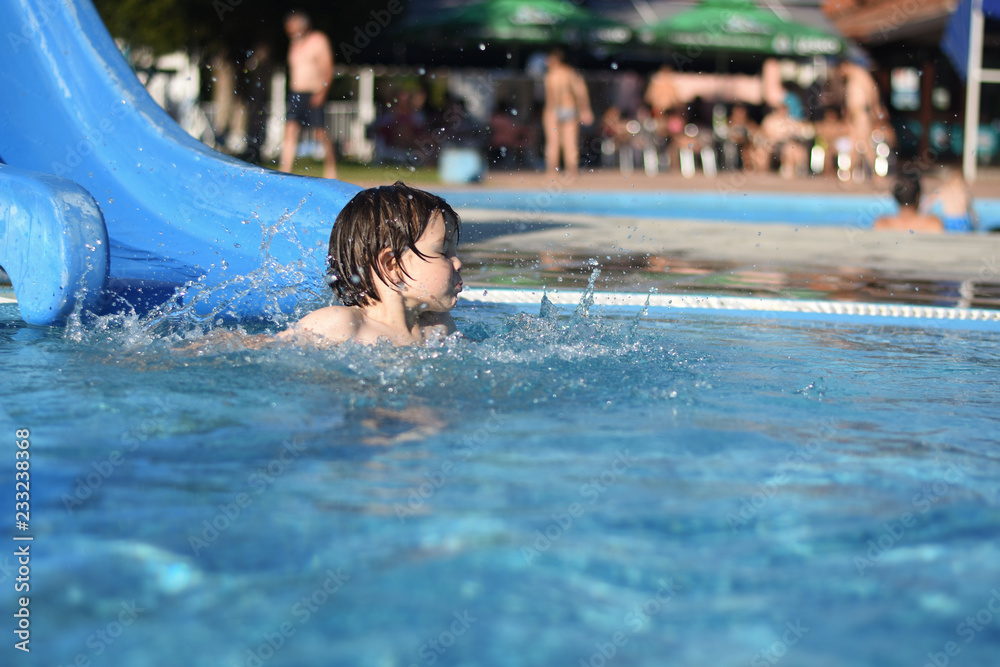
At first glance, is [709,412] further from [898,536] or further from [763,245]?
[763,245]

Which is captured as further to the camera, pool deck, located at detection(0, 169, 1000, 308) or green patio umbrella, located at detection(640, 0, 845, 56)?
green patio umbrella, located at detection(640, 0, 845, 56)

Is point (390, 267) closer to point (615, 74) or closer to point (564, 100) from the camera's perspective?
point (564, 100)

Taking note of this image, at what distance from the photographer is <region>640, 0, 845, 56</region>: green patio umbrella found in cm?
1581

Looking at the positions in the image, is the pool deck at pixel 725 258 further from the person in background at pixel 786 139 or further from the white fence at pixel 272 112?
the white fence at pixel 272 112

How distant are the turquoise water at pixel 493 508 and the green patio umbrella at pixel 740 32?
13.7 m

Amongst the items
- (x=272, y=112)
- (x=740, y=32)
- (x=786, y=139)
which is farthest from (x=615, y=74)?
(x=272, y=112)

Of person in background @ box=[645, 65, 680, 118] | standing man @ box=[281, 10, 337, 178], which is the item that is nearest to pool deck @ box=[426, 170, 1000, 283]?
standing man @ box=[281, 10, 337, 178]

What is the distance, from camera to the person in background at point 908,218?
805 centimetres

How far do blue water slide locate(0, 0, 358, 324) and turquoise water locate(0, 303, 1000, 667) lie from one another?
0.34 m

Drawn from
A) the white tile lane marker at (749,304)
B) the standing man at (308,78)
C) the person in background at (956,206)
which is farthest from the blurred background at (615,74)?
the white tile lane marker at (749,304)

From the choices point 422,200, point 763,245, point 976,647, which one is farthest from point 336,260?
point 763,245

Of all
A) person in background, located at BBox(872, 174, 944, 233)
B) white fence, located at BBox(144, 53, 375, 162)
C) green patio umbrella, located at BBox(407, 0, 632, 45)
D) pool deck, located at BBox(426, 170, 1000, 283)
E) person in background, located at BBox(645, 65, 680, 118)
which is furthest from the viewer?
white fence, located at BBox(144, 53, 375, 162)

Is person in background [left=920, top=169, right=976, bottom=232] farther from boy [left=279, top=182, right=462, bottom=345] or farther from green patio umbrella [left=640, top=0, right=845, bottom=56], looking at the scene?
green patio umbrella [left=640, top=0, right=845, bottom=56]

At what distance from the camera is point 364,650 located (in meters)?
1.36
